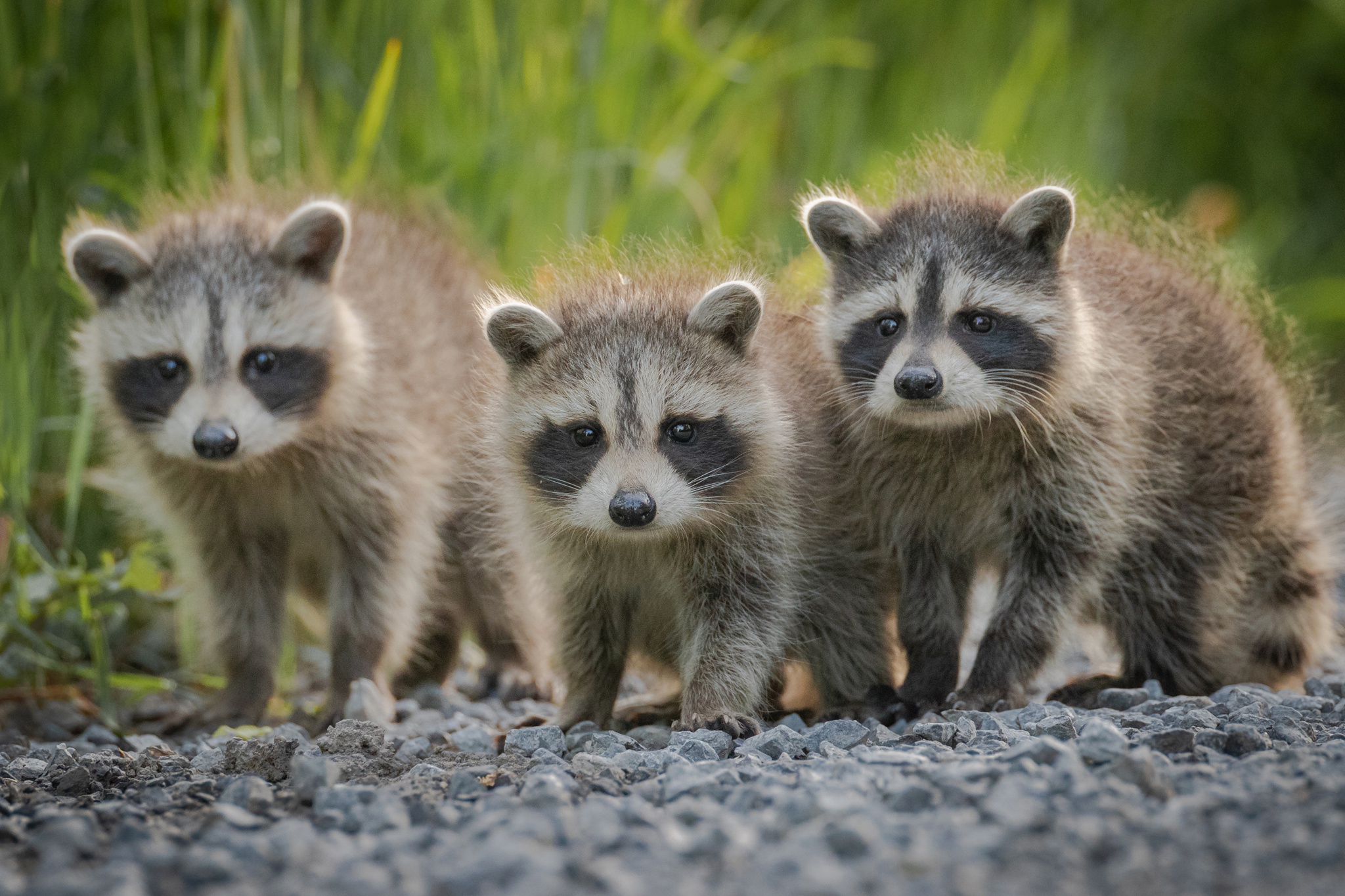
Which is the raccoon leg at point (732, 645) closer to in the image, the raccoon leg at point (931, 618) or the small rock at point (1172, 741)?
the raccoon leg at point (931, 618)

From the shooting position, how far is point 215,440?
4.18 meters

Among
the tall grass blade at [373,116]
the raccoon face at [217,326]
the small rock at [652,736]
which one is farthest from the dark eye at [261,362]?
the small rock at [652,736]

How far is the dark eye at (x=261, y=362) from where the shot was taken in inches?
176

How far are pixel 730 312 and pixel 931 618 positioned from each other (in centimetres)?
119

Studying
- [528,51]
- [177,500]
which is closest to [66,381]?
[177,500]

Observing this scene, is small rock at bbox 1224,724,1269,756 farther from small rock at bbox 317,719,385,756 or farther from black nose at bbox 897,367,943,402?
small rock at bbox 317,719,385,756

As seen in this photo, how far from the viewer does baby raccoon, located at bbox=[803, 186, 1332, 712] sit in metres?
3.97

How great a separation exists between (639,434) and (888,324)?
910 millimetres

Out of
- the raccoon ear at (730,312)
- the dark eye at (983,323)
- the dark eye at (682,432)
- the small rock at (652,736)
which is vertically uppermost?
the dark eye at (983,323)

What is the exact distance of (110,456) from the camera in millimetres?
5105

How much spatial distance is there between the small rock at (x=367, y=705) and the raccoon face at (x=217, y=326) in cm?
88

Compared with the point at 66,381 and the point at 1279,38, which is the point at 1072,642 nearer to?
the point at 66,381

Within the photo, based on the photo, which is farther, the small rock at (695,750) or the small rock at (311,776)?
the small rock at (695,750)

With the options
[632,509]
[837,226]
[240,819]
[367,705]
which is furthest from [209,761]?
[837,226]
